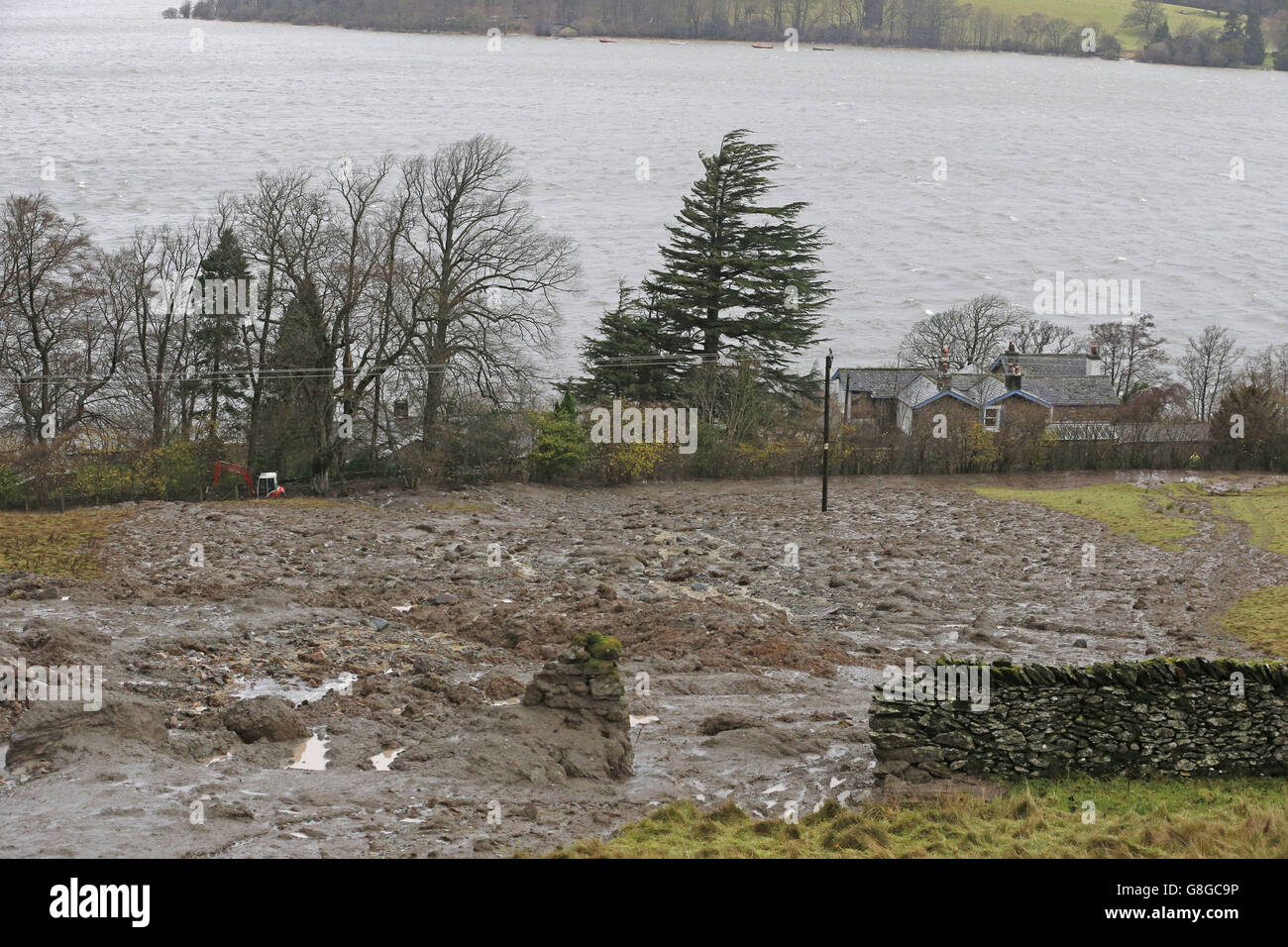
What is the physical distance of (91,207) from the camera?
91500 mm

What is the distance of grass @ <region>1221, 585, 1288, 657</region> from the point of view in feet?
90.5

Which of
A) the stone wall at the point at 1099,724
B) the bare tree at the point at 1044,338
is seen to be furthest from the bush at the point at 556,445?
the bare tree at the point at 1044,338

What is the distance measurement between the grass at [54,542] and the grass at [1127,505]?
2838cm

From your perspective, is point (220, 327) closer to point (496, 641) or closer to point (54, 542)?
point (54, 542)

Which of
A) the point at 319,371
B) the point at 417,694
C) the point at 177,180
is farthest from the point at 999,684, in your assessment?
the point at 177,180

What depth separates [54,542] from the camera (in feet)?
97.2

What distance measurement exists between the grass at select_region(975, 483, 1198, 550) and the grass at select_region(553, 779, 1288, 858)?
71.4 feet

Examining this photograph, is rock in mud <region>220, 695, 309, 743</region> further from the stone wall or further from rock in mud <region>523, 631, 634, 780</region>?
the stone wall

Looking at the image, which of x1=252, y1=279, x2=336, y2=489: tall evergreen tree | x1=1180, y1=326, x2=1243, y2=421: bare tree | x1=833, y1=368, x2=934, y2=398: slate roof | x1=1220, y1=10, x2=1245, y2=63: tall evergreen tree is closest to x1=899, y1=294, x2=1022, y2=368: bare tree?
x1=833, y1=368, x2=934, y2=398: slate roof

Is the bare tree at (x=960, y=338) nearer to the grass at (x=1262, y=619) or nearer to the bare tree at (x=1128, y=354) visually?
the bare tree at (x=1128, y=354)

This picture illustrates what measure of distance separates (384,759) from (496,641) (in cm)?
683

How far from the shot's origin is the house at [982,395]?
5503 centimetres

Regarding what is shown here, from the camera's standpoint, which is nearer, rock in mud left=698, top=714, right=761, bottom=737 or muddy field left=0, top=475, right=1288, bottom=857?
muddy field left=0, top=475, right=1288, bottom=857
